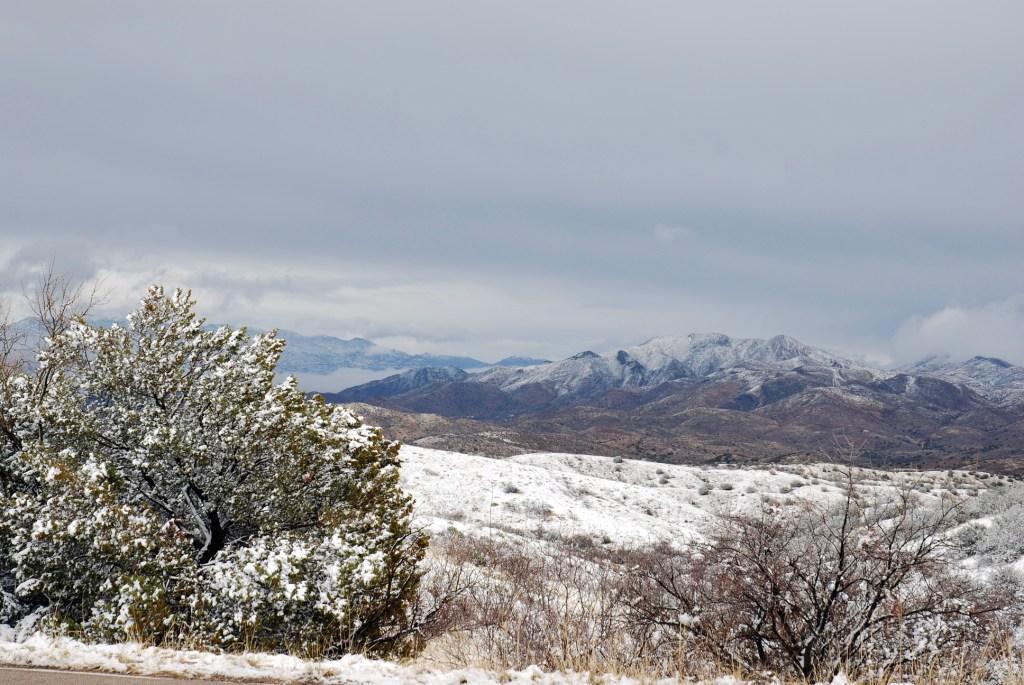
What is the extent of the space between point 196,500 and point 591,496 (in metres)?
36.0

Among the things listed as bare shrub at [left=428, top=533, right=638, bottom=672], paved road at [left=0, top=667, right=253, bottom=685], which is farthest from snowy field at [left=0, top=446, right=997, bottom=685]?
bare shrub at [left=428, top=533, right=638, bottom=672]

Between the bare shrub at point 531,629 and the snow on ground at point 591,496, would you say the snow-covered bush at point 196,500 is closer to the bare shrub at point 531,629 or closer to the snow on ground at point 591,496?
the bare shrub at point 531,629

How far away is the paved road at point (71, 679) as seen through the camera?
6207 mm

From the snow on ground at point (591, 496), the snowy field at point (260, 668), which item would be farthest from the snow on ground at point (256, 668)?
the snow on ground at point (591, 496)

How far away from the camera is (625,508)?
4188cm

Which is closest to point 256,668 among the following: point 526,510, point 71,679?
point 71,679

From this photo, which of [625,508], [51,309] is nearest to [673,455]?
[625,508]

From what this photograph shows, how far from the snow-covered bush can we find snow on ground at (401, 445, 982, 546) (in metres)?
16.1

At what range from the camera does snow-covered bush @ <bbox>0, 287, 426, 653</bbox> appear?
8555 mm

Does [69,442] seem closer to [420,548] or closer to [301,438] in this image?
[301,438]

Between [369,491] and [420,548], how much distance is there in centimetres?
136

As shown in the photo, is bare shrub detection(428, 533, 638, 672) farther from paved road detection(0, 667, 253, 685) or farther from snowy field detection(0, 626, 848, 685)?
paved road detection(0, 667, 253, 685)

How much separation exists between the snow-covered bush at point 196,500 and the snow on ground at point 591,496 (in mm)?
16113

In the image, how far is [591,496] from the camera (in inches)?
1727
